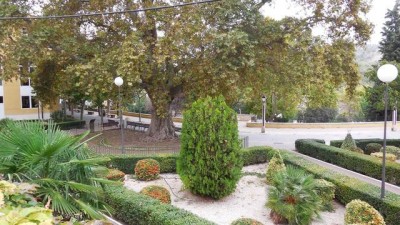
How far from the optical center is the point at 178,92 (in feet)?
62.4

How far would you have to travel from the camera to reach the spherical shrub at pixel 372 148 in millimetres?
16781

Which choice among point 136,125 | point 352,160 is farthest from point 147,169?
point 136,125

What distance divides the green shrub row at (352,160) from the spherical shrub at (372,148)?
2711 millimetres

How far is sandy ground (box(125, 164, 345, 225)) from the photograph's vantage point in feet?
27.7

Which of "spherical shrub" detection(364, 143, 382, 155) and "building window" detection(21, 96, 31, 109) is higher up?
"building window" detection(21, 96, 31, 109)

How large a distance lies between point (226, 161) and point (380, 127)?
24379 mm

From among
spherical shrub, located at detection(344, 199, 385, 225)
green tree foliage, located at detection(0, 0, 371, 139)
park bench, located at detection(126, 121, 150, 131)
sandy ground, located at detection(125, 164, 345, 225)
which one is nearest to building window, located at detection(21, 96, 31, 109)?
park bench, located at detection(126, 121, 150, 131)

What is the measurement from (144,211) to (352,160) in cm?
937

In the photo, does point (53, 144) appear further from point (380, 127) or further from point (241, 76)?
point (380, 127)

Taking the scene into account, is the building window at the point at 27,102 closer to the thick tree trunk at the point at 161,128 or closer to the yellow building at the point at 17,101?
the yellow building at the point at 17,101

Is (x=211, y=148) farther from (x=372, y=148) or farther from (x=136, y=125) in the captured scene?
(x=136, y=125)

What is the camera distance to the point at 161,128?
65.6ft

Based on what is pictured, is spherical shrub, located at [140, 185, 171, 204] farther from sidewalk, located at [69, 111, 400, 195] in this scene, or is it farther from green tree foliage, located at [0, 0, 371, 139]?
sidewalk, located at [69, 111, 400, 195]

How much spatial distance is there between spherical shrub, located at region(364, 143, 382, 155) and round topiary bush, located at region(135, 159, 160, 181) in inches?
417
